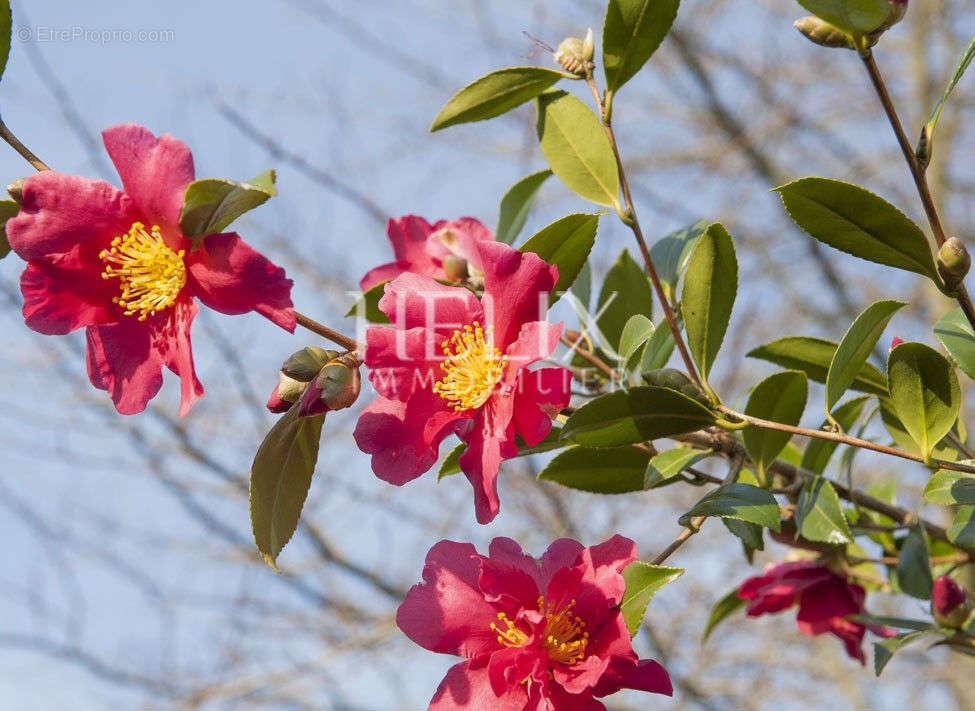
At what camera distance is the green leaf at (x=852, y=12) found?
771 mm

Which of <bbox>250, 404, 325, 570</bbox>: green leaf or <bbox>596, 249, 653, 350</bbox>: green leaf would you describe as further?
<bbox>596, 249, 653, 350</bbox>: green leaf

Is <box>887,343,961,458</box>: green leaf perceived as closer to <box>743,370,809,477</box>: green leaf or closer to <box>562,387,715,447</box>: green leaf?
<box>743,370,809,477</box>: green leaf

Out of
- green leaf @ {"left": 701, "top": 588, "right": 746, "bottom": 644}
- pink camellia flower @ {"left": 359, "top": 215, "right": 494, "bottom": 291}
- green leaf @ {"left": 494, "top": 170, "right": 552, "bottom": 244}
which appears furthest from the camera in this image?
green leaf @ {"left": 701, "top": 588, "right": 746, "bottom": 644}

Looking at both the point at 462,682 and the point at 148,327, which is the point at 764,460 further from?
the point at 148,327

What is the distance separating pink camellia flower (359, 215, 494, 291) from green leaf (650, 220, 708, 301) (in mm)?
194

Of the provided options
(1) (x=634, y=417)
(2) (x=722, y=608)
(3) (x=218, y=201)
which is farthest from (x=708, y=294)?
(2) (x=722, y=608)

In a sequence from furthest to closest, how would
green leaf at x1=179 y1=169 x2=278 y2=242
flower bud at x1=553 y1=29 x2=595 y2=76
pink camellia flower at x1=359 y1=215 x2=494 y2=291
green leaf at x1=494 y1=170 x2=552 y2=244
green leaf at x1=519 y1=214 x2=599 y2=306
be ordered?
green leaf at x1=494 y1=170 x2=552 y2=244
pink camellia flower at x1=359 y1=215 x2=494 y2=291
flower bud at x1=553 y1=29 x2=595 y2=76
green leaf at x1=519 y1=214 x2=599 y2=306
green leaf at x1=179 y1=169 x2=278 y2=242

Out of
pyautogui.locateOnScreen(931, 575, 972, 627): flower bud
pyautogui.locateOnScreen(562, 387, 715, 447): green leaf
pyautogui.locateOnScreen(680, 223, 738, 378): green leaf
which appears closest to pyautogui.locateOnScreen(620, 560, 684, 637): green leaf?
pyautogui.locateOnScreen(562, 387, 715, 447): green leaf

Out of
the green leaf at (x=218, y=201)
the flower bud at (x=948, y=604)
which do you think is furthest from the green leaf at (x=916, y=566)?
the green leaf at (x=218, y=201)

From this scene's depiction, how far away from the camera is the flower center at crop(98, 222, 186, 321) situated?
2.88ft

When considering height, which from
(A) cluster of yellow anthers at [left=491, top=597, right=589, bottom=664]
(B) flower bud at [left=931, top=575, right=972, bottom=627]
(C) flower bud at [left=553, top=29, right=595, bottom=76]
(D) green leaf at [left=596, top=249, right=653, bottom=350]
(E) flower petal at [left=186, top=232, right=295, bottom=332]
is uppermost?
(C) flower bud at [left=553, top=29, right=595, bottom=76]

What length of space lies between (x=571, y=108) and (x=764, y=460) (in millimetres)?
388

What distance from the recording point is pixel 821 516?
938 millimetres

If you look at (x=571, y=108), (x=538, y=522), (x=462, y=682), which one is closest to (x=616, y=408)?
(x=462, y=682)
